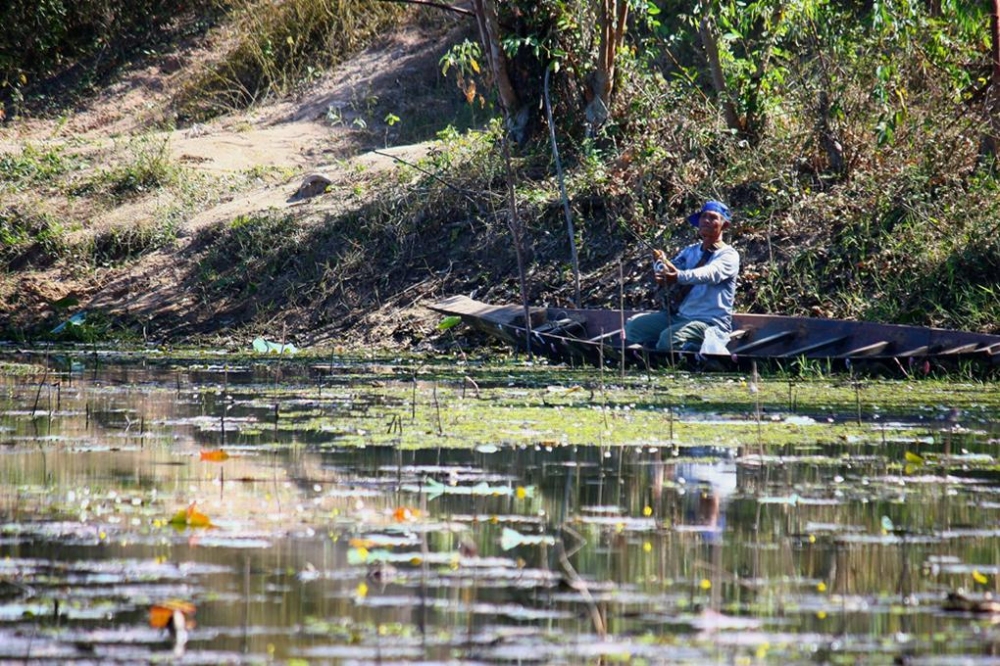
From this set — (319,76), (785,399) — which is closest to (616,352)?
(785,399)

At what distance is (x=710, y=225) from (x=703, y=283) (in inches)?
18.0

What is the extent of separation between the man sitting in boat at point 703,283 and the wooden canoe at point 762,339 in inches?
10.3

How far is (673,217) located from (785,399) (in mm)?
6220

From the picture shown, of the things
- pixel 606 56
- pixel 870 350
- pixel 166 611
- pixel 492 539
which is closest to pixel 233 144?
pixel 606 56

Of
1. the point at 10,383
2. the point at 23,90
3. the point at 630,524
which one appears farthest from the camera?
the point at 23,90

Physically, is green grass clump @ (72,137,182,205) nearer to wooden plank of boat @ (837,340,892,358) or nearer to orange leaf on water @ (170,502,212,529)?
wooden plank of boat @ (837,340,892,358)

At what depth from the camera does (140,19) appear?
1012 inches

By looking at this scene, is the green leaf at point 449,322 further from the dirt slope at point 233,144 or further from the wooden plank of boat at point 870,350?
the wooden plank of boat at point 870,350

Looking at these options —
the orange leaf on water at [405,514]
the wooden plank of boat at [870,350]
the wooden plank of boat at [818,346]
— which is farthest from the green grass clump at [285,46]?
the orange leaf on water at [405,514]

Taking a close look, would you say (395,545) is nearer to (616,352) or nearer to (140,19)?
(616,352)

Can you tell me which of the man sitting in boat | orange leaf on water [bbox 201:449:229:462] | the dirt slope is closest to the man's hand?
the man sitting in boat

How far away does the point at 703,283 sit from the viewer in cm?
1205

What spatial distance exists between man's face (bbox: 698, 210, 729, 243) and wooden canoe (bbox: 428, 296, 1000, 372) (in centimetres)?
90

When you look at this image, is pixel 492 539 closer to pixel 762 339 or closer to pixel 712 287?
pixel 712 287
